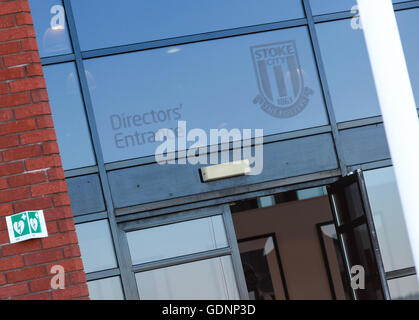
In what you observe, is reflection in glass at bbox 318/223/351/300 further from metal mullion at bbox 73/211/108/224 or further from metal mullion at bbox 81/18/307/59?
metal mullion at bbox 73/211/108/224

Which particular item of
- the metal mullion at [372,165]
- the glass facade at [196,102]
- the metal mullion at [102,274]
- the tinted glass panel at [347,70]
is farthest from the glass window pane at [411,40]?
the metal mullion at [102,274]

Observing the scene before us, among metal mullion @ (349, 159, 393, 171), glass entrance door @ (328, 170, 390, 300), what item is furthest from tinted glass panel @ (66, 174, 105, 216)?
metal mullion @ (349, 159, 393, 171)

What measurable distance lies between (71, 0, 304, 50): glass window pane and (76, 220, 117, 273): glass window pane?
1.68 meters

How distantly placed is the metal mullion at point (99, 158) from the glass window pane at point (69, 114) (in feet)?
0.18

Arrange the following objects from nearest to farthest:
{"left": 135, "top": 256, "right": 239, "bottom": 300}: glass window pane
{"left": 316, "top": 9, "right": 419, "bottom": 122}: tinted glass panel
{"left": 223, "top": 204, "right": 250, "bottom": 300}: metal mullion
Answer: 1. {"left": 135, "top": 256, "right": 239, "bottom": 300}: glass window pane
2. {"left": 223, "top": 204, "right": 250, "bottom": 300}: metal mullion
3. {"left": 316, "top": 9, "right": 419, "bottom": 122}: tinted glass panel

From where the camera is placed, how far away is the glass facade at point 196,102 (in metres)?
6.50

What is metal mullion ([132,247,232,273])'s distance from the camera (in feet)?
21.2

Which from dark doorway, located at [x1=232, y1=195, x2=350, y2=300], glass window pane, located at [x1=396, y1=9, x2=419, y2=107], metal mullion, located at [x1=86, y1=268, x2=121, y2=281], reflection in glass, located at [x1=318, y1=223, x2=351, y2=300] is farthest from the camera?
dark doorway, located at [x1=232, y1=195, x2=350, y2=300]

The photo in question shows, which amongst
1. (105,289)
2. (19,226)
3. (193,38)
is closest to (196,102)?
(193,38)

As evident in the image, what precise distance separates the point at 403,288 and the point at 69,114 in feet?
11.9

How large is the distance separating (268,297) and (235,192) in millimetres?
5402

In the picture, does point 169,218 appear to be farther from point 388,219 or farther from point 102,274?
point 388,219

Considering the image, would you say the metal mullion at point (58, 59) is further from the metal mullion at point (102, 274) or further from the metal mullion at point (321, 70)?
the metal mullion at point (321, 70)

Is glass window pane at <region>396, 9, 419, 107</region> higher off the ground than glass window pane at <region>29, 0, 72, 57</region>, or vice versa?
glass window pane at <region>29, 0, 72, 57</region>
